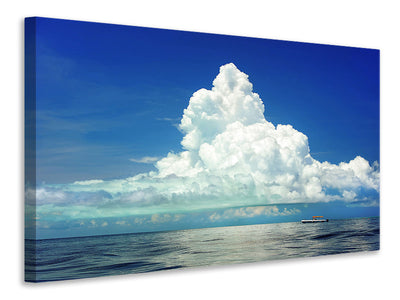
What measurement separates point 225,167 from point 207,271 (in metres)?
1.46

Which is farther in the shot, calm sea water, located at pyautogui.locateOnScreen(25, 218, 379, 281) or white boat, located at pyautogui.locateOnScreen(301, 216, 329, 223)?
white boat, located at pyautogui.locateOnScreen(301, 216, 329, 223)

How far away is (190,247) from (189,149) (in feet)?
4.40

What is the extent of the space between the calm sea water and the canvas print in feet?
0.05

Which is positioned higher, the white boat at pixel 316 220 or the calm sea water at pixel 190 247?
the white boat at pixel 316 220

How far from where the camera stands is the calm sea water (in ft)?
25.8

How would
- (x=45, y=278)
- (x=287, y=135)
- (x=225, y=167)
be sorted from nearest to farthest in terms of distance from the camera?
(x=45, y=278) < (x=225, y=167) < (x=287, y=135)

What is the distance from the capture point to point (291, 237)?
962 cm

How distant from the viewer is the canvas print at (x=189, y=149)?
25.9ft

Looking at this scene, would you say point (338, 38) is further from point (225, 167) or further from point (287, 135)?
point (225, 167)

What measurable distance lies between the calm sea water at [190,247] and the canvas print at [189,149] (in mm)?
16

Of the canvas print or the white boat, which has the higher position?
the canvas print

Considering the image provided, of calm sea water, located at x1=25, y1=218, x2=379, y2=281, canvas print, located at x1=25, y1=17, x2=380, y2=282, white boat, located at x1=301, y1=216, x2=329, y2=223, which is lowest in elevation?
calm sea water, located at x1=25, y1=218, x2=379, y2=281
